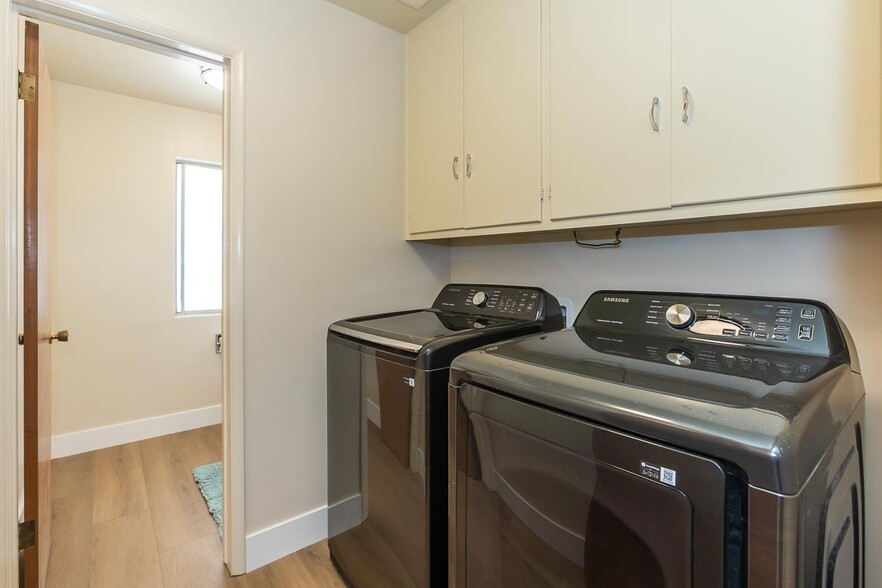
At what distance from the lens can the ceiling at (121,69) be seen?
2.07 metres

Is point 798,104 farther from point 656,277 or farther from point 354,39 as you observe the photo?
point 354,39

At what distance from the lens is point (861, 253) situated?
103cm

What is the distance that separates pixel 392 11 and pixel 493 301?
1358 millimetres

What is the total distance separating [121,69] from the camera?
7.70 feet

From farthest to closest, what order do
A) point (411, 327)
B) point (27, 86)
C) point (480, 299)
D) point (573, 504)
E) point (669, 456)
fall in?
point (480, 299) < point (411, 327) < point (27, 86) < point (573, 504) < point (669, 456)

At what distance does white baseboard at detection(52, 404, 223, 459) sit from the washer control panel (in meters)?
2.22

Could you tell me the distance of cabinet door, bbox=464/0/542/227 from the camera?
1387mm

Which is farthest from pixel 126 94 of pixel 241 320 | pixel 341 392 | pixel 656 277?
pixel 656 277

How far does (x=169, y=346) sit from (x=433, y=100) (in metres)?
2.56

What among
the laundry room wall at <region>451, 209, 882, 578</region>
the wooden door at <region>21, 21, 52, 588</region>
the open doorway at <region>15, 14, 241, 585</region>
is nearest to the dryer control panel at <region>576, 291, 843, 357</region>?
the laundry room wall at <region>451, 209, 882, 578</region>

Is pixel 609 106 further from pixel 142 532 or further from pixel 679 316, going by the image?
pixel 142 532

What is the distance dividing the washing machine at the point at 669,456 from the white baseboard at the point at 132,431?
2.76 metres

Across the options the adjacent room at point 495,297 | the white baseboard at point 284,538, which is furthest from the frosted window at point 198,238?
the white baseboard at point 284,538

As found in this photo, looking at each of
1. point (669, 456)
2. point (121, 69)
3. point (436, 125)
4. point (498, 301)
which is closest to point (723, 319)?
point (669, 456)
